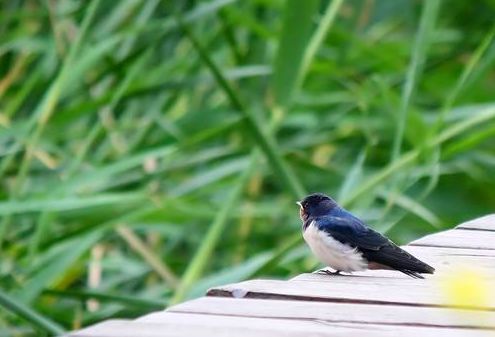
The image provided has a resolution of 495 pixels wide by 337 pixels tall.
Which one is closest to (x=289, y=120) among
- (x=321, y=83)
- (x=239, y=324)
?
(x=321, y=83)

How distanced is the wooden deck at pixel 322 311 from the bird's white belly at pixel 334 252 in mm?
23

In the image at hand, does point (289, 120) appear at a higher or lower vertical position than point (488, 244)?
higher

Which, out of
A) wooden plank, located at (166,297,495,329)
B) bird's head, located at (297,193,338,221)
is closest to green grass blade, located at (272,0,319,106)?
bird's head, located at (297,193,338,221)

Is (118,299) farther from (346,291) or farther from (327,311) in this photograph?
(327,311)

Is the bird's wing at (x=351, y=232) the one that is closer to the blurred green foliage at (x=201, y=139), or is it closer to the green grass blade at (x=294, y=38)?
the blurred green foliage at (x=201, y=139)

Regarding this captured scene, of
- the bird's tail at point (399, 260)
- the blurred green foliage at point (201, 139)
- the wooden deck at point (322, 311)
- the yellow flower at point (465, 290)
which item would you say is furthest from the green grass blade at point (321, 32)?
the yellow flower at point (465, 290)

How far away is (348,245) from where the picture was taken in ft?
7.32

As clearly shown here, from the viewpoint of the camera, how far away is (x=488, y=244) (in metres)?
2.35

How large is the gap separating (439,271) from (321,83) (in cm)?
204

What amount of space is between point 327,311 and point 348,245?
0.55 metres

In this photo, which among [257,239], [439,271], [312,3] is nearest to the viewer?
[439,271]

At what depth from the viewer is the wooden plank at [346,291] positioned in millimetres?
1782

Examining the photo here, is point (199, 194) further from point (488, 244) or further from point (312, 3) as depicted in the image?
point (488, 244)

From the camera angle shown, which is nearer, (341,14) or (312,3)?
(312,3)
